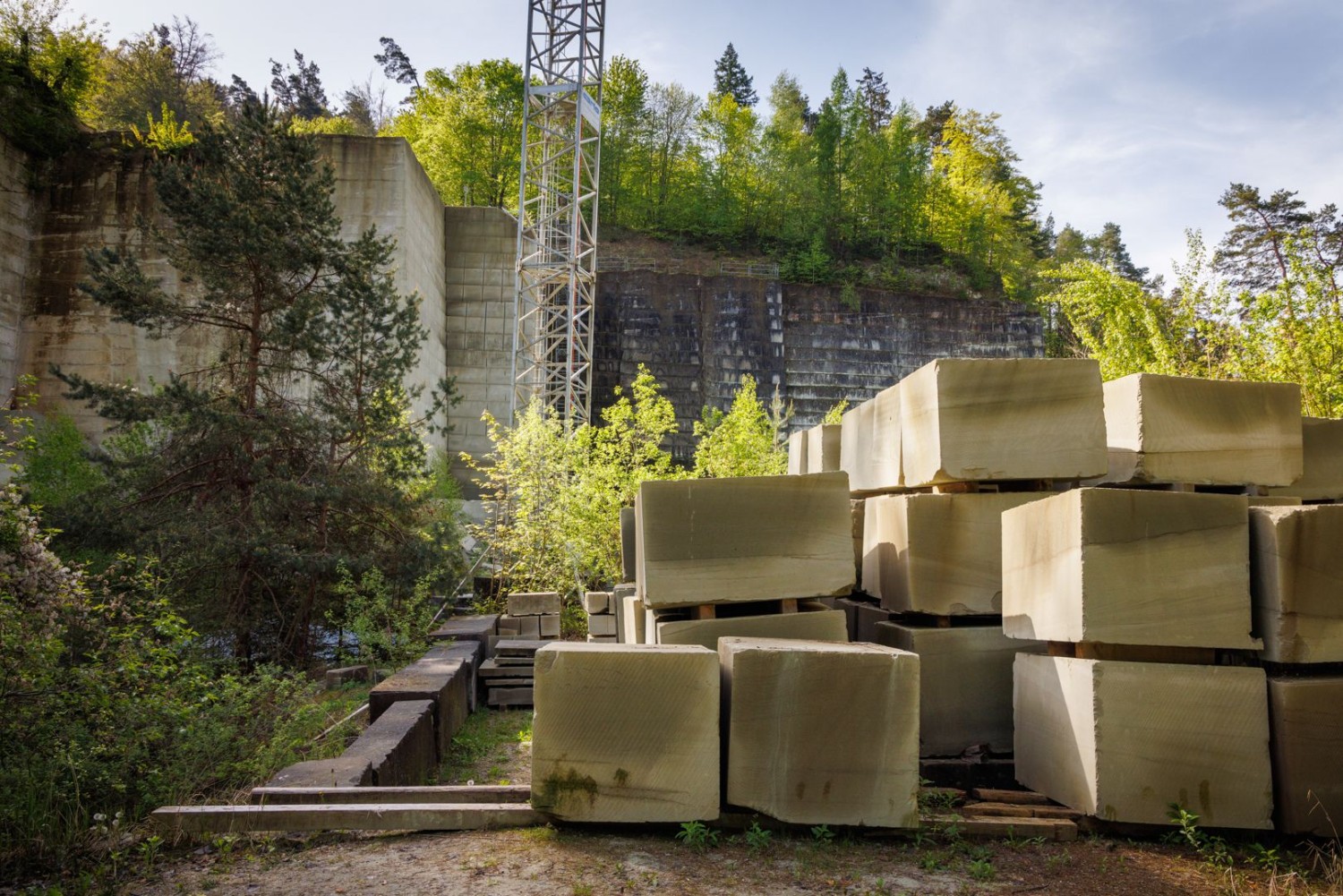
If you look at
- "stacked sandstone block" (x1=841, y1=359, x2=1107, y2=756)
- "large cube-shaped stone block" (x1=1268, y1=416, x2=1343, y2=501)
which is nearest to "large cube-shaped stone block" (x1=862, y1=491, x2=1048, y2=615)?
"stacked sandstone block" (x1=841, y1=359, x2=1107, y2=756)

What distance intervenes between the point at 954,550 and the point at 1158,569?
105 centimetres

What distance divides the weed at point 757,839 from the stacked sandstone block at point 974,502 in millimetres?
1431

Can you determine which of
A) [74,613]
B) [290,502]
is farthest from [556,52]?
[74,613]

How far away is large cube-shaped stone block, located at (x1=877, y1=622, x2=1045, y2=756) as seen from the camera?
4.43m

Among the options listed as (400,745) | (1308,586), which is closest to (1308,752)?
(1308,586)

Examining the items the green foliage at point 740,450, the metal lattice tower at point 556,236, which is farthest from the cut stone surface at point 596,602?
the metal lattice tower at point 556,236

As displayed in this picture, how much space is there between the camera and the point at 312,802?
11.3 feet

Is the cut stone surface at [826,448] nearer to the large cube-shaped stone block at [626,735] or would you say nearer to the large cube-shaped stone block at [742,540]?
the large cube-shaped stone block at [742,540]

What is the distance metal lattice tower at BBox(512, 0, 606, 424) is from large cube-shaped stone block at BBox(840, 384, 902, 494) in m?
17.1

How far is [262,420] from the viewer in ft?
32.8

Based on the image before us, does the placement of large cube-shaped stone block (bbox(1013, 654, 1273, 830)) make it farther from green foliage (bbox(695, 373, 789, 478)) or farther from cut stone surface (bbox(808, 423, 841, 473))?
green foliage (bbox(695, 373, 789, 478))

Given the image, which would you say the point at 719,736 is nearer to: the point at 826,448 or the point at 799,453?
the point at 826,448

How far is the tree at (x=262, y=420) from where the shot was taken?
9656 millimetres

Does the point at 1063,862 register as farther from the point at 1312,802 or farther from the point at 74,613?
the point at 74,613
